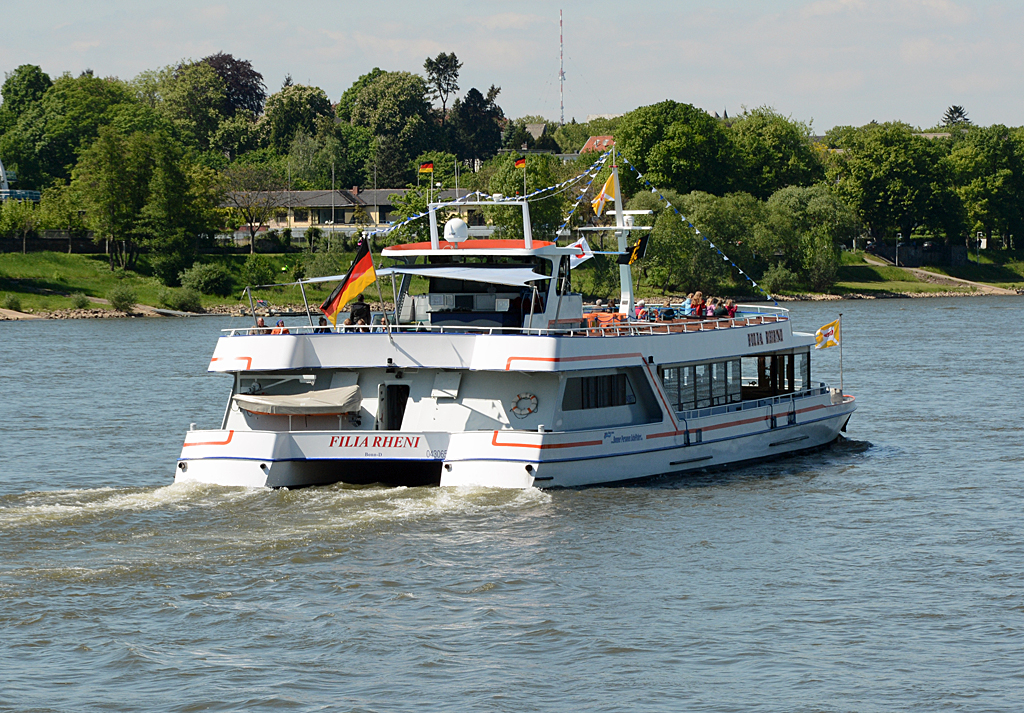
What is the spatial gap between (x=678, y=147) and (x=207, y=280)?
47.5 metres

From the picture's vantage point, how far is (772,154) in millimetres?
134500

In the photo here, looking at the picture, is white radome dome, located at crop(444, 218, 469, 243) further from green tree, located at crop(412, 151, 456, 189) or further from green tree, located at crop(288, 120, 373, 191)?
green tree, located at crop(288, 120, 373, 191)

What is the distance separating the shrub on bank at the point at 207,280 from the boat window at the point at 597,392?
77566 millimetres

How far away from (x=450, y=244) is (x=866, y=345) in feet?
140

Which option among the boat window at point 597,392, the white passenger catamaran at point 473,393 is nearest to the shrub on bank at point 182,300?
the white passenger catamaran at point 473,393

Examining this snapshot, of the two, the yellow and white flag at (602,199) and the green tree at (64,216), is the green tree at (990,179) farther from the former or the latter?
the yellow and white flag at (602,199)

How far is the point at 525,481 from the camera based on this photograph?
24703 millimetres

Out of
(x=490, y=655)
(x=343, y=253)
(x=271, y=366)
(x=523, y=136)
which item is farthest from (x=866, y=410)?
(x=523, y=136)

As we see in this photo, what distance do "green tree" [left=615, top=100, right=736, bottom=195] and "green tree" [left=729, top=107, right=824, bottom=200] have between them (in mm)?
3761

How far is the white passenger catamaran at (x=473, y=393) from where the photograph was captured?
24.8 m

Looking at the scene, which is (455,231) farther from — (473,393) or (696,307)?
(696,307)

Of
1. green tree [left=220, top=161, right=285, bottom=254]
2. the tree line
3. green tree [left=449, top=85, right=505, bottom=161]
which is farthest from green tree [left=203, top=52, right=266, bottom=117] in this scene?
green tree [left=220, top=161, right=285, bottom=254]

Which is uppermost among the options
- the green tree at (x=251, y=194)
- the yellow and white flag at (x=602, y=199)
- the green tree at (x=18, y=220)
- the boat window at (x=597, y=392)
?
the green tree at (x=251, y=194)

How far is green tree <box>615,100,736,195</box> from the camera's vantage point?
124125 millimetres
